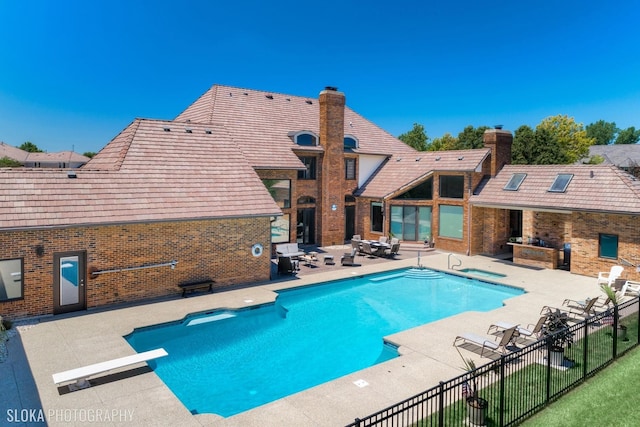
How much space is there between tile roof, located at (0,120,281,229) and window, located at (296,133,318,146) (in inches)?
239

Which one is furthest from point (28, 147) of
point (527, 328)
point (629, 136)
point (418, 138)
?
point (629, 136)

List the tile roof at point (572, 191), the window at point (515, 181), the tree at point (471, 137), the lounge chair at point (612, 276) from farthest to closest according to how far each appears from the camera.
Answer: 1. the tree at point (471, 137)
2. the window at point (515, 181)
3. the tile roof at point (572, 191)
4. the lounge chair at point (612, 276)

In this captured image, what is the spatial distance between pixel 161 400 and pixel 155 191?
9.33 metres

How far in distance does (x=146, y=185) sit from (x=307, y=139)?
12.1 meters

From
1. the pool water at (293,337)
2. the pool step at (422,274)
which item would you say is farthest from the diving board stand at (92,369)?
the pool step at (422,274)

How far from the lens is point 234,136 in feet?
76.2

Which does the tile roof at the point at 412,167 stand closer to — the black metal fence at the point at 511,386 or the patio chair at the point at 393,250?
the patio chair at the point at 393,250

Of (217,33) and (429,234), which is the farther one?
(217,33)

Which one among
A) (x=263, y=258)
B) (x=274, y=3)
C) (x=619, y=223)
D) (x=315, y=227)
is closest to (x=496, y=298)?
(x=619, y=223)

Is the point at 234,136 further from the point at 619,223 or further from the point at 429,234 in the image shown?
the point at 619,223

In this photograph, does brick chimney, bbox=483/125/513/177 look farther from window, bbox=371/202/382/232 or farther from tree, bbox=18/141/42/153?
tree, bbox=18/141/42/153

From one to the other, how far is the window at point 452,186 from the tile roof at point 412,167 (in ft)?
1.85

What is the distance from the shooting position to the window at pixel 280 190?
74.4 feet

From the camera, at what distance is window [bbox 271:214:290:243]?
23.0 metres
